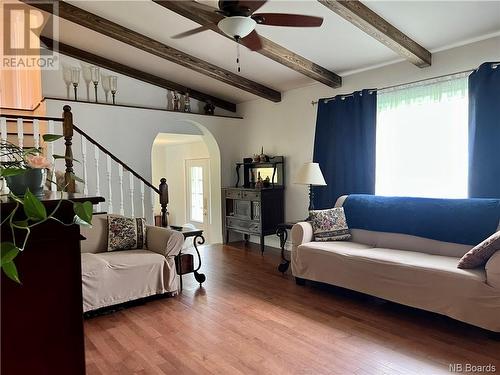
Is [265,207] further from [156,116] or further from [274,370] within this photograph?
[274,370]

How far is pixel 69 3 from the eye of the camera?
13.0ft

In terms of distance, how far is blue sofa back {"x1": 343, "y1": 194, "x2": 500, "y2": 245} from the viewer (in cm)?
318

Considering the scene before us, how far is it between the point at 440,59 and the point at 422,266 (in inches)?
89.2

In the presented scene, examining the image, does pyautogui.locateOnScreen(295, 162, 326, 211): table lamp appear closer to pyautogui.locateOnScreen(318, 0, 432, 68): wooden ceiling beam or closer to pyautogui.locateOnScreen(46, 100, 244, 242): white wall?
pyautogui.locateOnScreen(318, 0, 432, 68): wooden ceiling beam

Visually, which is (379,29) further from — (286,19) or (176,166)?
(176,166)

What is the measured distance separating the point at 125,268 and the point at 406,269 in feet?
8.02

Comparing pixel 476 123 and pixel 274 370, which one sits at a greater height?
pixel 476 123

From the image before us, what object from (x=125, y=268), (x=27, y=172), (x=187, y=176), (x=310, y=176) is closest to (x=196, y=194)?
(x=187, y=176)

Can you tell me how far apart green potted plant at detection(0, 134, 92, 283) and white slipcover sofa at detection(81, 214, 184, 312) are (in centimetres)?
202

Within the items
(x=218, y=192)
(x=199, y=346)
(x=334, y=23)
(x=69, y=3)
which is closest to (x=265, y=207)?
(x=218, y=192)

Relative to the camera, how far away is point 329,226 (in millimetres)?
4055

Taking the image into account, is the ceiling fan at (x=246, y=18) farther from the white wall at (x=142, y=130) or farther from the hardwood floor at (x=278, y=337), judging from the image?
the white wall at (x=142, y=130)

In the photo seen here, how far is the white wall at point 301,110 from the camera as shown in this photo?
12.3 ft

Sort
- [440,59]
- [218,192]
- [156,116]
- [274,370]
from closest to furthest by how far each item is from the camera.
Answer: [274,370]
[440,59]
[156,116]
[218,192]
